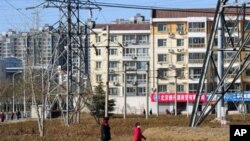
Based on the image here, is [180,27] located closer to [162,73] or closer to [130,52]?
[162,73]

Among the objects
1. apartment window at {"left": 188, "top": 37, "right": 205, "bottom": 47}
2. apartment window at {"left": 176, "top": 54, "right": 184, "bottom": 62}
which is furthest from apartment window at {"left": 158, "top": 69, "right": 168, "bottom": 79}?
apartment window at {"left": 188, "top": 37, "right": 205, "bottom": 47}

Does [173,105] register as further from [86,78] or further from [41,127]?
[41,127]

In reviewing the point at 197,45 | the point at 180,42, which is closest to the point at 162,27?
the point at 180,42

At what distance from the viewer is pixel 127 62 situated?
107 m

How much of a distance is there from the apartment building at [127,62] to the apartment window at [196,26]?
9.83 metres

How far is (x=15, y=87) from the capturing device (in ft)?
324

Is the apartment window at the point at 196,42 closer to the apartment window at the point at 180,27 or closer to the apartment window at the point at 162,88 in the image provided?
the apartment window at the point at 180,27

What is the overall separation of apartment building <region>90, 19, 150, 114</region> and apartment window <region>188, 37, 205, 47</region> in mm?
9240

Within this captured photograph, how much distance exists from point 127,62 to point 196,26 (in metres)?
14.4

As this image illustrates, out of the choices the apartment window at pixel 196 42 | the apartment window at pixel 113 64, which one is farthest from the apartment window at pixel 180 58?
the apartment window at pixel 113 64

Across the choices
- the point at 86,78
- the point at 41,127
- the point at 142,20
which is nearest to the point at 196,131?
the point at 41,127

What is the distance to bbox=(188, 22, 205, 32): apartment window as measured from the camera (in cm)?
9781

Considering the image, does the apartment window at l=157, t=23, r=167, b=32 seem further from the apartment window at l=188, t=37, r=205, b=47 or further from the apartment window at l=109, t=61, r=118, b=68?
the apartment window at l=109, t=61, r=118, b=68

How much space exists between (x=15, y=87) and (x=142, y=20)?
118 feet
